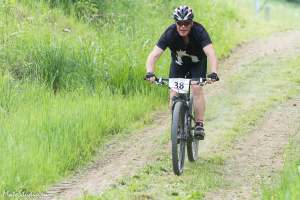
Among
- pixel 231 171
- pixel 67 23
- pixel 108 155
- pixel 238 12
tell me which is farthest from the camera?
pixel 238 12

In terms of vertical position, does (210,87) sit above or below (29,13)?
below

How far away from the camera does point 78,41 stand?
1177 cm

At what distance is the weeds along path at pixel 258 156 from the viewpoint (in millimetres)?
7322

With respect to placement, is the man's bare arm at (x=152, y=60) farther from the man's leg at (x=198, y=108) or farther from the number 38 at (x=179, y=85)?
the man's leg at (x=198, y=108)

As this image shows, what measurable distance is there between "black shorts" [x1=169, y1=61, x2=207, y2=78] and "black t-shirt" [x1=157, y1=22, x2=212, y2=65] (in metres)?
0.04

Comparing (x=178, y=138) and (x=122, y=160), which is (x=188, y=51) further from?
(x=122, y=160)

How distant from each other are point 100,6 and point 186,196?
790cm

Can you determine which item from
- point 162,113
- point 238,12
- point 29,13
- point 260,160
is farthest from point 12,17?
point 238,12

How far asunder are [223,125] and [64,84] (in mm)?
2633

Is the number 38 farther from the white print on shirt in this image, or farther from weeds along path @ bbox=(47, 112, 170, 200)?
weeds along path @ bbox=(47, 112, 170, 200)

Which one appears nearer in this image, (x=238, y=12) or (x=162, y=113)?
(x=162, y=113)

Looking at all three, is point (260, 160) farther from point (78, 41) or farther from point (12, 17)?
point (12, 17)

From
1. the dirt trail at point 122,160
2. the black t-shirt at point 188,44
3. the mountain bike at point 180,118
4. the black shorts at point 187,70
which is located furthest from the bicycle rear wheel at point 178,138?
the black t-shirt at point 188,44

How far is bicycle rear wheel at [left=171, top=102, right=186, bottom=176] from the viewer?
7566mm
